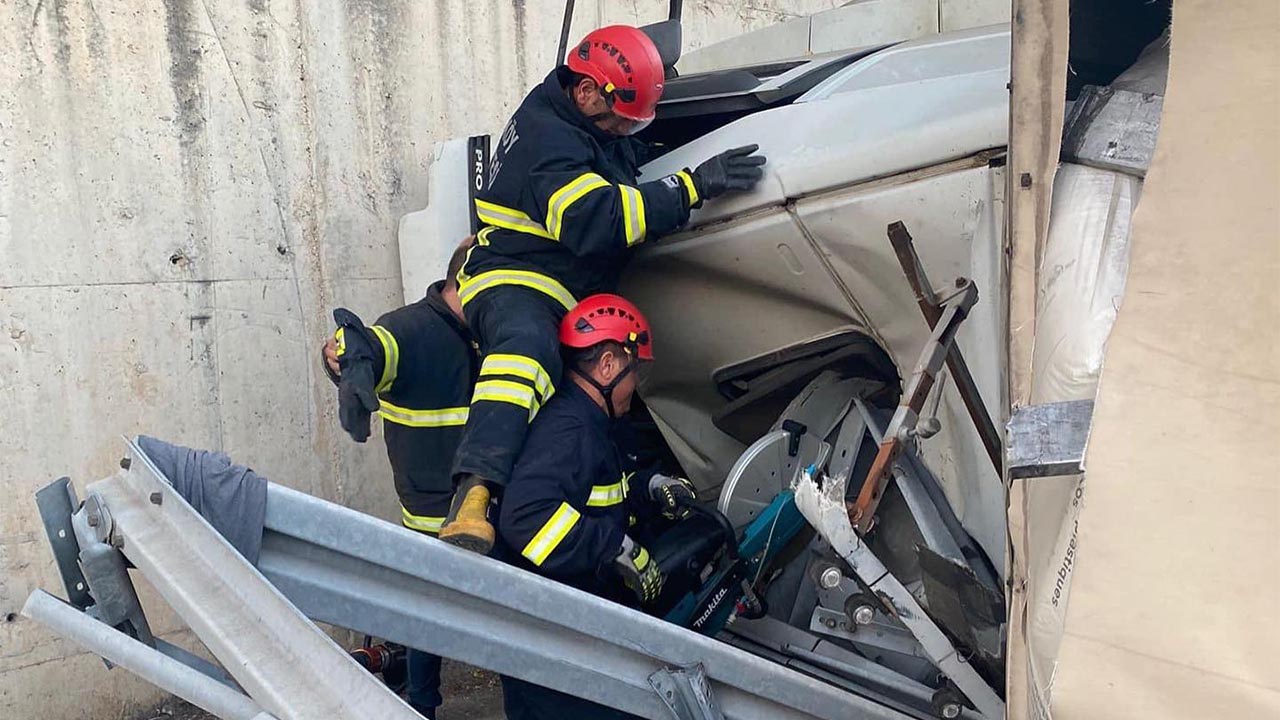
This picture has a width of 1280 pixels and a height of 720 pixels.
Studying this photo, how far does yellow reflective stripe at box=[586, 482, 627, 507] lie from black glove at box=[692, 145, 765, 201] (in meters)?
0.76

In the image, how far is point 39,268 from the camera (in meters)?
3.14

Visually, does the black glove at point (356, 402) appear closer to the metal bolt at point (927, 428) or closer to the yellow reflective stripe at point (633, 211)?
the yellow reflective stripe at point (633, 211)

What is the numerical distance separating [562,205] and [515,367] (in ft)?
1.39

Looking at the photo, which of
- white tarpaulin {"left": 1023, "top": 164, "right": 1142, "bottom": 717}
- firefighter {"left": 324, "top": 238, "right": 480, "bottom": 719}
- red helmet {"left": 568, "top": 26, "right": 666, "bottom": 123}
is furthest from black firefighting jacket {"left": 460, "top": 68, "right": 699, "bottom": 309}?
white tarpaulin {"left": 1023, "top": 164, "right": 1142, "bottom": 717}

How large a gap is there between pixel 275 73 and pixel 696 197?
1.81 m

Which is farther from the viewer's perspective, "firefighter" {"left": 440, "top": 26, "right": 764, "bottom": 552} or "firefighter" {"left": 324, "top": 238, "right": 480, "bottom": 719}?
"firefighter" {"left": 324, "top": 238, "right": 480, "bottom": 719}

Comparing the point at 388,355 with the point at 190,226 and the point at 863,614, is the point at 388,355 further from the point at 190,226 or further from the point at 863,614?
the point at 863,614

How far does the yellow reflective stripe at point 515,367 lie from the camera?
100 inches

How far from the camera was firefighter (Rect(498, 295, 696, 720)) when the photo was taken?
2.43 m

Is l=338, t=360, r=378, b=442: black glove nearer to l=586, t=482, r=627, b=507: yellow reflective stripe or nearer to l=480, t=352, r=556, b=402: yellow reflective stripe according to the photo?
l=480, t=352, r=556, b=402: yellow reflective stripe

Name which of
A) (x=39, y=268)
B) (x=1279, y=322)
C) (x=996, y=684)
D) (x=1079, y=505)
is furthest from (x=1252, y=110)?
(x=39, y=268)

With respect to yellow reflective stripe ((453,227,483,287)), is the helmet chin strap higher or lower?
lower

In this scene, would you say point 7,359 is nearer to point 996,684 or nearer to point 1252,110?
point 996,684

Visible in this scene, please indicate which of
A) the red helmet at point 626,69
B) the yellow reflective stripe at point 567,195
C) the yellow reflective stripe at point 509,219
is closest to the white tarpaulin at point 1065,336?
the yellow reflective stripe at point 567,195
